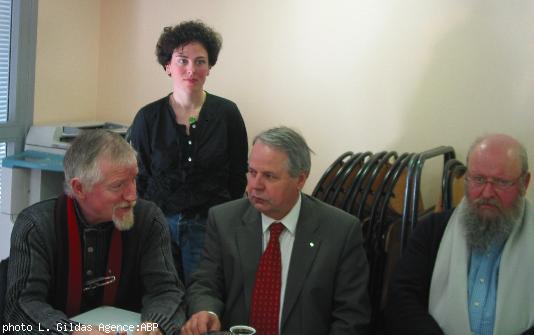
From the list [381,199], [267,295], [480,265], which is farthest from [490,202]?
[267,295]

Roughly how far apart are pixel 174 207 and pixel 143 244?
0.74 m

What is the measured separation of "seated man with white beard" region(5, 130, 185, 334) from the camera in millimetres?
1922

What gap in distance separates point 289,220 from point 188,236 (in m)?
0.87

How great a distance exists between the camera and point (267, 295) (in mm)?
2094

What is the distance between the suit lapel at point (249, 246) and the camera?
2.12m

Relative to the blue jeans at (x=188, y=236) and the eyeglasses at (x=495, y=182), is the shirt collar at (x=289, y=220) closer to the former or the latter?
the eyeglasses at (x=495, y=182)

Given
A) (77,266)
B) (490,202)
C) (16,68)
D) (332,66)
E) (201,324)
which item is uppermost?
(332,66)

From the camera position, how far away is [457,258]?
2162 mm

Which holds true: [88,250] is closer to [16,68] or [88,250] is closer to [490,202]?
[490,202]

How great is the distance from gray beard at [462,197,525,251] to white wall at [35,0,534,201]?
95 centimetres

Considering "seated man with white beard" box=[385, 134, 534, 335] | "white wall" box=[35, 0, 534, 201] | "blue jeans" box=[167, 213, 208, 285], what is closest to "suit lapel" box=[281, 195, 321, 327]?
"seated man with white beard" box=[385, 134, 534, 335]

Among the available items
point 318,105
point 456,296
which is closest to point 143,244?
point 456,296

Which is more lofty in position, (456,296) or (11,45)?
(11,45)

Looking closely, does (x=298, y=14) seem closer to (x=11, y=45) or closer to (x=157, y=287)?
(x=11, y=45)
